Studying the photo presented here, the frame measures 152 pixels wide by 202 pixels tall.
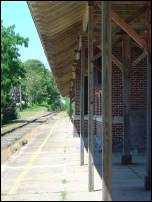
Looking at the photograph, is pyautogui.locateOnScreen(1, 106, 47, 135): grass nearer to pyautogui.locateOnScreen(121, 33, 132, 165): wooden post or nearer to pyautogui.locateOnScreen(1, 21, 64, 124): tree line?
pyautogui.locateOnScreen(1, 21, 64, 124): tree line

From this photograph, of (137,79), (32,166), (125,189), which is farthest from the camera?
(137,79)

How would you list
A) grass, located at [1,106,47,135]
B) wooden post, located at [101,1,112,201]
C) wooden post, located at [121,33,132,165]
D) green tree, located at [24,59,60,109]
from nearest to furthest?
wooden post, located at [101,1,112,201], wooden post, located at [121,33,132,165], grass, located at [1,106,47,135], green tree, located at [24,59,60,109]

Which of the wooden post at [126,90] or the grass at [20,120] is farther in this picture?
the grass at [20,120]

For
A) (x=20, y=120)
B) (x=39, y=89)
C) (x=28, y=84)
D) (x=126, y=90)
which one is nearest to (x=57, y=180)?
(x=126, y=90)

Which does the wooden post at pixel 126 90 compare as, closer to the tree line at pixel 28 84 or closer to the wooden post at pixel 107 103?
the wooden post at pixel 107 103

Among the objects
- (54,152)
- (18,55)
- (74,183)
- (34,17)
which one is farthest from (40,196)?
(18,55)

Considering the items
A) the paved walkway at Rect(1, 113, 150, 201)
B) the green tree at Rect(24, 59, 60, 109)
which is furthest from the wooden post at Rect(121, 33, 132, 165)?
the green tree at Rect(24, 59, 60, 109)

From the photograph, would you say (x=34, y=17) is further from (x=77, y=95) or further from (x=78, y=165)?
(x=77, y=95)

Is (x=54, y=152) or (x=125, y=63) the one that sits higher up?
(x=125, y=63)

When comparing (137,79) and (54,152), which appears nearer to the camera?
(54,152)

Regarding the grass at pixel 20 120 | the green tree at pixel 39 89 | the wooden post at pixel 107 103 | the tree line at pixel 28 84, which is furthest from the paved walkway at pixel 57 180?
the green tree at pixel 39 89

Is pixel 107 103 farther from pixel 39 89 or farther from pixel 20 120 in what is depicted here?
pixel 39 89

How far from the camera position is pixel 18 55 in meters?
65.9

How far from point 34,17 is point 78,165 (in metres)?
4.67
